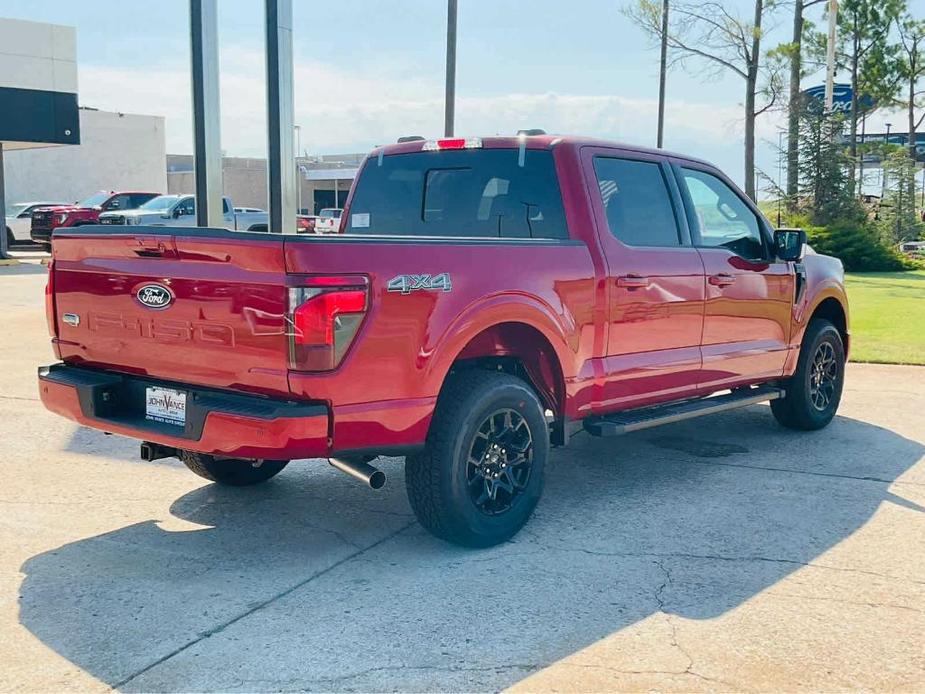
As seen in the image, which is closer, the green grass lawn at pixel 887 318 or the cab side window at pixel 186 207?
the green grass lawn at pixel 887 318

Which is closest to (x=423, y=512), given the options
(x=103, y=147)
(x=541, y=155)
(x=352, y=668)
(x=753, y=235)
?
(x=352, y=668)

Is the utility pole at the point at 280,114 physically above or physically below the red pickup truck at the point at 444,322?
above

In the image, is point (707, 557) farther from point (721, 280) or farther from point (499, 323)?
point (721, 280)

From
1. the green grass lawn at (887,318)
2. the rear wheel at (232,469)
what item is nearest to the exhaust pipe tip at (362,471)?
the rear wheel at (232,469)

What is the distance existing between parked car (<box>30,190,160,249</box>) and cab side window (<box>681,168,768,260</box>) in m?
25.6

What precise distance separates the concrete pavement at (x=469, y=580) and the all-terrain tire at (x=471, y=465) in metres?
0.17

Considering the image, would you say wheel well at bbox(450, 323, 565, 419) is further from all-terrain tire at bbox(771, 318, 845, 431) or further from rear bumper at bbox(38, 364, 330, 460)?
all-terrain tire at bbox(771, 318, 845, 431)

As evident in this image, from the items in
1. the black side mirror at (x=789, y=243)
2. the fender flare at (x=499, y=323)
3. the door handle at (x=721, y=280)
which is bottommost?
the fender flare at (x=499, y=323)

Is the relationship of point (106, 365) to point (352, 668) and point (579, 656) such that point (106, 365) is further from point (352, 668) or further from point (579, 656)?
point (579, 656)

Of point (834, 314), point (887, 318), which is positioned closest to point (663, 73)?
point (887, 318)

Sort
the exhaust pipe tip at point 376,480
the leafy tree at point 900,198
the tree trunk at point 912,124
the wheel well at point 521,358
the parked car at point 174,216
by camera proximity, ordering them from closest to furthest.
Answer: the exhaust pipe tip at point 376,480 < the wheel well at point 521,358 < the parked car at point 174,216 < the leafy tree at point 900,198 < the tree trunk at point 912,124

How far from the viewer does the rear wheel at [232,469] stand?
18.6 feet

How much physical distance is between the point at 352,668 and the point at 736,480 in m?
3.43

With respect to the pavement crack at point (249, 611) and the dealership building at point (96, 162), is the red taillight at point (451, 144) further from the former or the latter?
the dealership building at point (96, 162)
